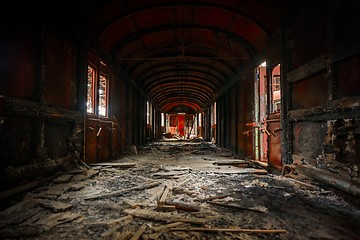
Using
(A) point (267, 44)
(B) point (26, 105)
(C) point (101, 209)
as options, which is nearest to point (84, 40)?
(B) point (26, 105)

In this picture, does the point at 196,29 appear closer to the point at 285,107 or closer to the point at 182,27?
the point at 182,27

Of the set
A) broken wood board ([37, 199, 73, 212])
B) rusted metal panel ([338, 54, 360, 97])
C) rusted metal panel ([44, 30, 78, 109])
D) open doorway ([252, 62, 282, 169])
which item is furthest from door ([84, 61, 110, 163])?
rusted metal panel ([338, 54, 360, 97])

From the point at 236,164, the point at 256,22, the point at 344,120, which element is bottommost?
the point at 236,164

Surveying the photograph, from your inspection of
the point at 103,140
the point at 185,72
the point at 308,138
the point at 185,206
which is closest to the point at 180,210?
the point at 185,206

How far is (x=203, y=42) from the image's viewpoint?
Result: 31.7ft

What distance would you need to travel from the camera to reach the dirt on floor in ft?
9.07

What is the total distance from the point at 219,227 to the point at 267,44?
650 cm

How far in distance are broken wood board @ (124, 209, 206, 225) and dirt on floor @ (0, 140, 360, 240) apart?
0.01 meters

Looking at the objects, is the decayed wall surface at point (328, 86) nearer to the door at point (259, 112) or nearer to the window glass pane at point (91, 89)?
the door at point (259, 112)

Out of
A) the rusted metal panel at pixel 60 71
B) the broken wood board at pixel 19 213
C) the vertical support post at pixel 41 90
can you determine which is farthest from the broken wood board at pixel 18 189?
the rusted metal panel at pixel 60 71

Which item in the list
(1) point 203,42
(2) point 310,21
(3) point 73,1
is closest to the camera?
(2) point 310,21

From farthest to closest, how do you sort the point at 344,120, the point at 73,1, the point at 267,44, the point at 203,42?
the point at 203,42, the point at 267,44, the point at 73,1, the point at 344,120

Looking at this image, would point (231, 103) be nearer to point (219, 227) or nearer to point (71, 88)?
point (71, 88)

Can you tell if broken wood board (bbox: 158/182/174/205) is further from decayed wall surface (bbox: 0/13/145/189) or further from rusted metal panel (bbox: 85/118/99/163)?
rusted metal panel (bbox: 85/118/99/163)
